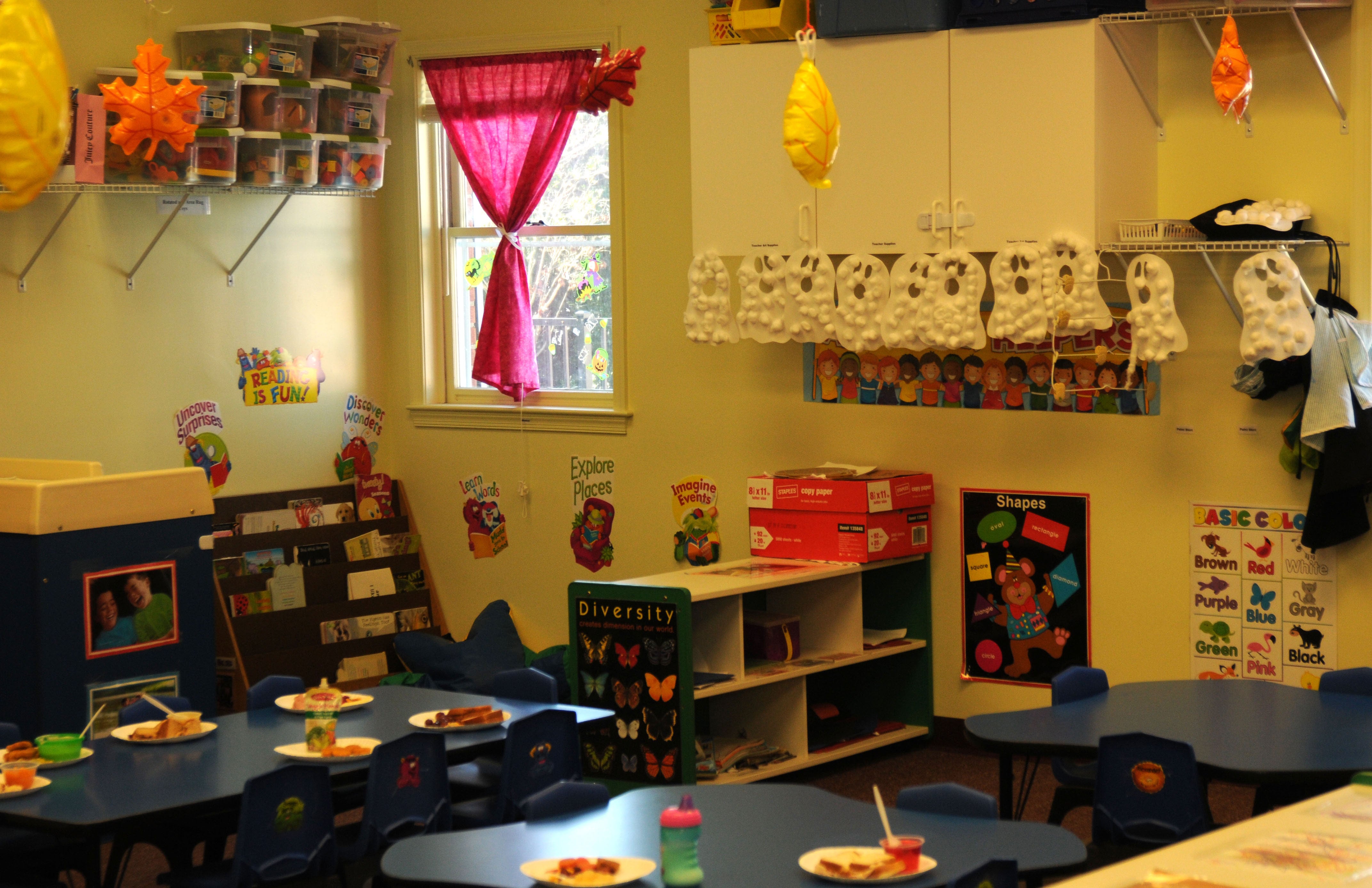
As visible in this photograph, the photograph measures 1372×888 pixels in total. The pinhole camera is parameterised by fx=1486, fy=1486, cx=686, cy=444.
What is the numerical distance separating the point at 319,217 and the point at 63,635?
110 inches

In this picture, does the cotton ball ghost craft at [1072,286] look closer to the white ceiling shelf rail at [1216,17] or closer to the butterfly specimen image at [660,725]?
the white ceiling shelf rail at [1216,17]

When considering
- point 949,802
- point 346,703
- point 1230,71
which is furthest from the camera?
point 1230,71

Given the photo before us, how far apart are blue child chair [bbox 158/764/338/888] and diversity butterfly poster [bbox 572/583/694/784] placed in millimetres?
1452

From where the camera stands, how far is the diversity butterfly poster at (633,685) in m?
5.03

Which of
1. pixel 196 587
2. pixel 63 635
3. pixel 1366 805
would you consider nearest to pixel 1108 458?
pixel 1366 805

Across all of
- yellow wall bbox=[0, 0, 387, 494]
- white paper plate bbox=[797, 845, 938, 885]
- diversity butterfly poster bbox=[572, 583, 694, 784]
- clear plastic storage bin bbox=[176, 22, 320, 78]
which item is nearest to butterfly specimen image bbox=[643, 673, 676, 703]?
diversity butterfly poster bbox=[572, 583, 694, 784]

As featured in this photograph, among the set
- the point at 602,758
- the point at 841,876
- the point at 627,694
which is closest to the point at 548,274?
the point at 627,694

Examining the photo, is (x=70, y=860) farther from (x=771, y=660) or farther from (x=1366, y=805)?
(x=1366, y=805)

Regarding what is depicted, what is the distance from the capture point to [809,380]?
6.25 metres

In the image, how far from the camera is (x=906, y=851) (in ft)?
9.32

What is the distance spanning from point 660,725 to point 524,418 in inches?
91.8

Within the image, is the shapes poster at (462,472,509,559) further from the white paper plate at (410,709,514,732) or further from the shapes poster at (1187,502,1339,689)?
the shapes poster at (1187,502,1339,689)

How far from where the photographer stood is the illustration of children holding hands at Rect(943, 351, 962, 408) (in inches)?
232

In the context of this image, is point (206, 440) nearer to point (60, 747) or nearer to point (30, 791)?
point (60, 747)
